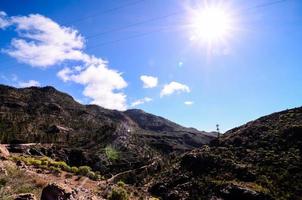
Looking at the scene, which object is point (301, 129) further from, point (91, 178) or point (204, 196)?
Answer: point (91, 178)

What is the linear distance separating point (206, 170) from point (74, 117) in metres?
103

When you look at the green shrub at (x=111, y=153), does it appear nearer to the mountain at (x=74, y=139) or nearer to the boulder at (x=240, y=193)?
the mountain at (x=74, y=139)

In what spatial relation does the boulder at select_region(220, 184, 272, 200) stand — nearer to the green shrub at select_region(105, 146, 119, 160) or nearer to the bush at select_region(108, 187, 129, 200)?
the bush at select_region(108, 187, 129, 200)

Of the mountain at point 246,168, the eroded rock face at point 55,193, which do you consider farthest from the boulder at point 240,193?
the eroded rock face at point 55,193

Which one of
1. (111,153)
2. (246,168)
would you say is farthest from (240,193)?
(111,153)

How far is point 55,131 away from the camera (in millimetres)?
109125

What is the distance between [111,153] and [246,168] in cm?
3469

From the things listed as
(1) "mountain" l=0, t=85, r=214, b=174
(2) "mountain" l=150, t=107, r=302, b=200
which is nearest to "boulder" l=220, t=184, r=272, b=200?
(2) "mountain" l=150, t=107, r=302, b=200

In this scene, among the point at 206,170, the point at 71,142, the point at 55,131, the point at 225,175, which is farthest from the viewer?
the point at 55,131

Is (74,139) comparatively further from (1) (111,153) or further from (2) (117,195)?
A: (2) (117,195)

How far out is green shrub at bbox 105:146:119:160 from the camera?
7888 centimetres

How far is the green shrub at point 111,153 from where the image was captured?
7888 cm

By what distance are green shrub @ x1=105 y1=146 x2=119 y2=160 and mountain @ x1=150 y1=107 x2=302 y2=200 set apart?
47.3 feet

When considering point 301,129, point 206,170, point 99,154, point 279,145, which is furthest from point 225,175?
point 99,154
